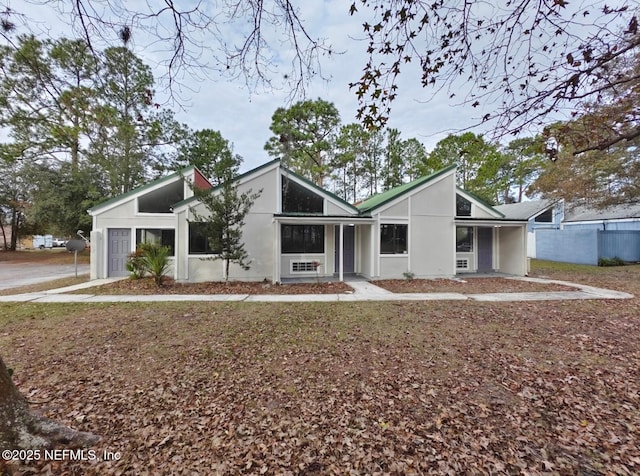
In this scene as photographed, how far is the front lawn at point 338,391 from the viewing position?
7.61ft

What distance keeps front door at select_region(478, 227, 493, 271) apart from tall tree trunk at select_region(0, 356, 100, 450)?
15512mm

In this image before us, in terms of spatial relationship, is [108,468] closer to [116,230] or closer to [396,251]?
[396,251]

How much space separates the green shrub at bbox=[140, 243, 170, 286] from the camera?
31.9 feet

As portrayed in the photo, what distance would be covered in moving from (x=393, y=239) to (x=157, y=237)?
1091cm

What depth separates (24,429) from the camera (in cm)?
222

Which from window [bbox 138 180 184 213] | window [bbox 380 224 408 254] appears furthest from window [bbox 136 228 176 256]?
window [bbox 380 224 408 254]

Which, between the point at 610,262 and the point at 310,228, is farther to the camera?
the point at 610,262

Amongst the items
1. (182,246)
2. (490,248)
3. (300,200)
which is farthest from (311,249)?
(490,248)

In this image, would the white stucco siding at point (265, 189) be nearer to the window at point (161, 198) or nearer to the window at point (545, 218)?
the window at point (161, 198)

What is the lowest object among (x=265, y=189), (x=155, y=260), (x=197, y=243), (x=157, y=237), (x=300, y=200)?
(x=155, y=260)

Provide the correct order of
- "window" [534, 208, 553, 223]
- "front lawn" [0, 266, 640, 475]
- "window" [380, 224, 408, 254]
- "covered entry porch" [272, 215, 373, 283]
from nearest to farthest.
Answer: "front lawn" [0, 266, 640, 475], "covered entry porch" [272, 215, 373, 283], "window" [380, 224, 408, 254], "window" [534, 208, 553, 223]

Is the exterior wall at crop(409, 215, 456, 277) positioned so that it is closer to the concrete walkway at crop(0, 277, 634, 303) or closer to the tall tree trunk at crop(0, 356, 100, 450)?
the concrete walkway at crop(0, 277, 634, 303)

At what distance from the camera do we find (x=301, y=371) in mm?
3809

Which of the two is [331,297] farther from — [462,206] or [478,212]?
[478,212]
